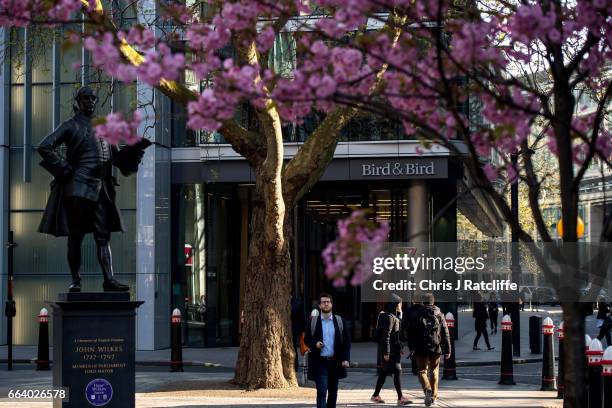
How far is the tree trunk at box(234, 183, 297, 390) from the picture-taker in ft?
55.2

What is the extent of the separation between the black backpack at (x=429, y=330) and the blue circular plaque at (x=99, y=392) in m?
5.01

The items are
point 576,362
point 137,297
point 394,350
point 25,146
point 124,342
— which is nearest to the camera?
point 576,362

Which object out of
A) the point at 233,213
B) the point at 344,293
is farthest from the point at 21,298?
the point at 344,293

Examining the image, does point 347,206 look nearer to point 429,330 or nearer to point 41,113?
point 41,113

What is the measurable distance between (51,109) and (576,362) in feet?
80.9

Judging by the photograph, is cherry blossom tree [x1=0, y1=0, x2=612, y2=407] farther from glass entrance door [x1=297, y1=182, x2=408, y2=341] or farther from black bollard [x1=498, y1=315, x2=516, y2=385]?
glass entrance door [x1=297, y1=182, x2=408, y2=341]

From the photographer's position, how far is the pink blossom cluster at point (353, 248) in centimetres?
612

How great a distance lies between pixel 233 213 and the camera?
31.7 meters

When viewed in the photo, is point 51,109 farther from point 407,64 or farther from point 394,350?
point 407,64

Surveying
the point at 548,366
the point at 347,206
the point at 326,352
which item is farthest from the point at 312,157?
the point at 347,206

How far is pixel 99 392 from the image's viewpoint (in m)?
12.6

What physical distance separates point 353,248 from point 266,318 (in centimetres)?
1097

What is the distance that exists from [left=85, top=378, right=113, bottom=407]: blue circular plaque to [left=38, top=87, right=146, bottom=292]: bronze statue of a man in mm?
1156

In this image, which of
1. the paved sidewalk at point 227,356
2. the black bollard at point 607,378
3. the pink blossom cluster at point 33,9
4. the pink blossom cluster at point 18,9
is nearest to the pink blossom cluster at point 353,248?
the pink blossom cluster at point 33,9
